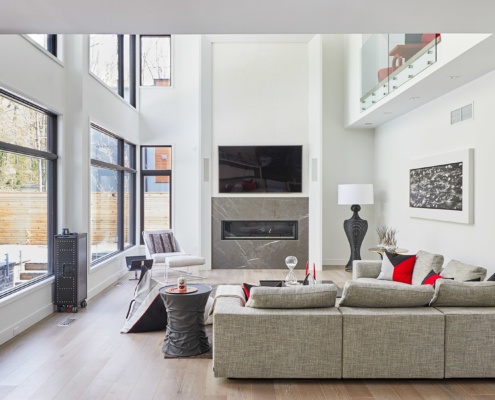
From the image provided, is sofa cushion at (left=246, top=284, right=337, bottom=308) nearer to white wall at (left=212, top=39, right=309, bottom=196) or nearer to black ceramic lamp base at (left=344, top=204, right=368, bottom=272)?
black ceramic lamp base at (left=344, top=204, right=368, bottom=272)

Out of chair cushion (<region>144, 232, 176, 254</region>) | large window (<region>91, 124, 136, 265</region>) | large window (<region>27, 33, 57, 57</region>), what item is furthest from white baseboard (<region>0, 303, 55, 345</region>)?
large window (<region>27, 33, 57, 57</region>)

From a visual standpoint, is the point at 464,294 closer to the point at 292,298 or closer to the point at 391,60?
the point at 292,298

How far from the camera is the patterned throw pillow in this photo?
798 cm

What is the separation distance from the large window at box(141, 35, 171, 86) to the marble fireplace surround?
3069mm

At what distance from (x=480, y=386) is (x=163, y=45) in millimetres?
8815

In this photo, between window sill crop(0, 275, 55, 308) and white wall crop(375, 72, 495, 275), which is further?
white wall crop(375, 72, 495, 275)

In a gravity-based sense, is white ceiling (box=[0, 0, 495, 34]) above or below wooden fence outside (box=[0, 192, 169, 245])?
above

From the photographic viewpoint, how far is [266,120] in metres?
8.86

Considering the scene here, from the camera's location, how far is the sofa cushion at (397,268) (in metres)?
5.29

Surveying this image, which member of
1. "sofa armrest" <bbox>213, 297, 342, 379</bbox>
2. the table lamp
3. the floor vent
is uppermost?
the table lamp

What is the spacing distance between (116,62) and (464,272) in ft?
22.7

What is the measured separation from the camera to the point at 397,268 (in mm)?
5398

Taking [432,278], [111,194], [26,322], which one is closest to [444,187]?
[432,278]

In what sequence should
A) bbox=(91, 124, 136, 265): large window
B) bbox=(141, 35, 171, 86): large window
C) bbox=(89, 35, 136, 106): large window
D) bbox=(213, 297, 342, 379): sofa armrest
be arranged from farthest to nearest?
bbox=(141, 35, 171, 86): large window, bbox=(89, 35, 136, 106): large window, bbox=(91, 124, 136, 265): large window, bbox=(213, 297, 342, 379): sofa armrest
